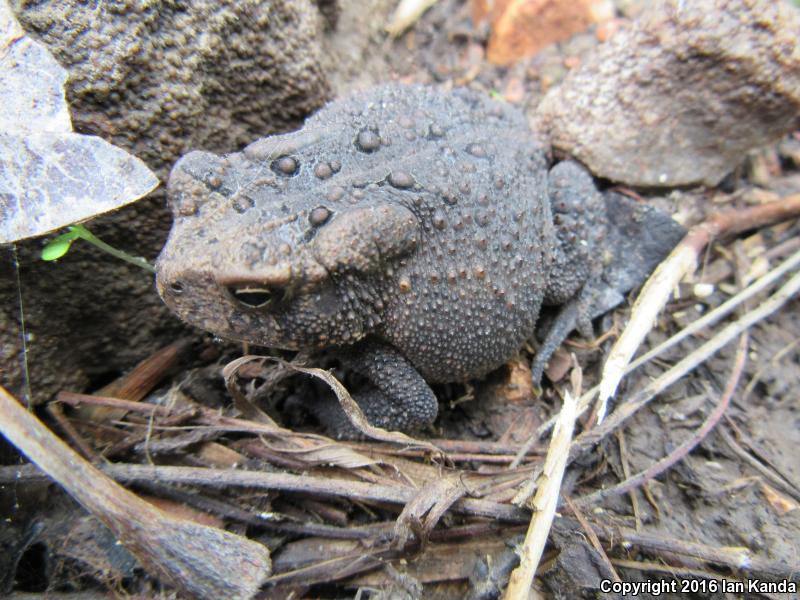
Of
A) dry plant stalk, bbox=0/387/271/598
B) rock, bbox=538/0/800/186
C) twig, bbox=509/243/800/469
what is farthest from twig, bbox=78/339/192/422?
rock, bbox=538/0/800/186

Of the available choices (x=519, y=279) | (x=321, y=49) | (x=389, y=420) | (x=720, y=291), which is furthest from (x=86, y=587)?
(x=720, y=291)

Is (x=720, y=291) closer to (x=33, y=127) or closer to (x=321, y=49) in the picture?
(x=321, y=49)

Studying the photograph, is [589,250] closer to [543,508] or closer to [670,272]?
[670,272]

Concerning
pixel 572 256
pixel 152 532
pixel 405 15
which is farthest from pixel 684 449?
pixel 405 15

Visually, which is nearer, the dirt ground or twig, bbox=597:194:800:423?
the dirt ground

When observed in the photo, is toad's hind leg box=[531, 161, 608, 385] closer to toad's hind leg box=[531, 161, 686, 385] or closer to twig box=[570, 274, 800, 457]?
toad's hind leg box=[531, 161, 686, 385]
